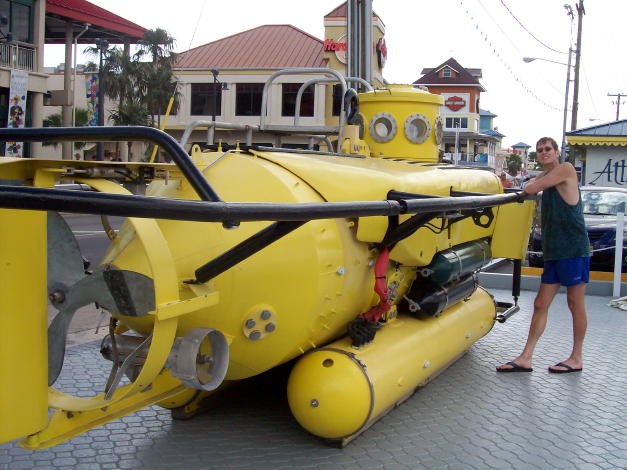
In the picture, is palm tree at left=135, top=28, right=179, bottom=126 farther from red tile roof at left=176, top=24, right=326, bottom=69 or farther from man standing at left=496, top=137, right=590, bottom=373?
man standing at left=496, top=137, right=590, bottom=373

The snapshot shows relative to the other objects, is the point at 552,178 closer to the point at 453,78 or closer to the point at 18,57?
the point at 18,57

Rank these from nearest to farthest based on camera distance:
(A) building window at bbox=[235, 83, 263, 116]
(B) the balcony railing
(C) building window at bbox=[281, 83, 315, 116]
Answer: (B) the balcony railing
(A) building window at bbox=[235, 83, 263, 116]
(C) building window at bbox=[281, 83, 315, 116]

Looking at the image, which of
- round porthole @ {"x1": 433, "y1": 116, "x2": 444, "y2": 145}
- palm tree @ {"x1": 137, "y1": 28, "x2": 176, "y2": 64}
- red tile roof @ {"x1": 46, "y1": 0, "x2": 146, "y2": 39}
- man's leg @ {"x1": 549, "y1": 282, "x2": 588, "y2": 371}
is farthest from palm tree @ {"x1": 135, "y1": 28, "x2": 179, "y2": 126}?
man's leg @ {"x1": 549, "y1": 282, "x2": 588, "y2": 371}

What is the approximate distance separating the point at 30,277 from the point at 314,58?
3478 centimetres

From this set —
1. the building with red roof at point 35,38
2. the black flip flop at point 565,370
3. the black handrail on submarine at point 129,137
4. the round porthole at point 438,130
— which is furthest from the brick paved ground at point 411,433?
the building with red roof at point 35,38

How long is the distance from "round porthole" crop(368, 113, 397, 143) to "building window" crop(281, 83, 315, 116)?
1206 inches

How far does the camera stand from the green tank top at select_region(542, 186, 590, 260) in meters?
5.40

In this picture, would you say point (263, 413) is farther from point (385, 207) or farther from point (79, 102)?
point (79, 102)

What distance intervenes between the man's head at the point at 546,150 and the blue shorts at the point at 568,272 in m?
0.78

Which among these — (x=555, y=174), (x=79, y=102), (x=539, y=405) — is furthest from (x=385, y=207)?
(x=79, y=102)

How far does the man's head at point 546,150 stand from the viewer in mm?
5480

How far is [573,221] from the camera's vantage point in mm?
5402

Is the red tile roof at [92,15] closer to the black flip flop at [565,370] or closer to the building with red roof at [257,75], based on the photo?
the building with red roof at [257,75]

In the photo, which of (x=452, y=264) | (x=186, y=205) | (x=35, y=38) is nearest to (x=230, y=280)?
(x=186, y=205)
